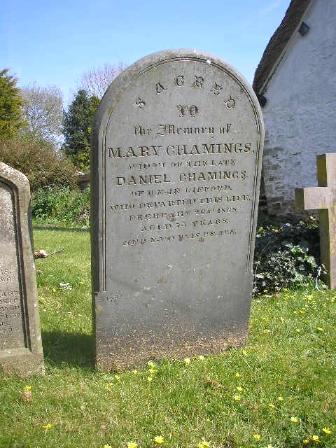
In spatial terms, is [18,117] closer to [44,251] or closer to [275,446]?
[44,251]

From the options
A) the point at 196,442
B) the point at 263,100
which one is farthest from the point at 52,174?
Result: the point at 196,442

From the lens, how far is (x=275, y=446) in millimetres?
3109

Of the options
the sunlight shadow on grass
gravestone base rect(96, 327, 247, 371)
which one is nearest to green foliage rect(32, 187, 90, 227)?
the sunlight shadow on grass

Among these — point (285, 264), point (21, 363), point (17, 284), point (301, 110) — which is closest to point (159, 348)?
point (21, 363)

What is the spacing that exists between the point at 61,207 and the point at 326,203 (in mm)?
11063

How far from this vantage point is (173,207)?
419 cm

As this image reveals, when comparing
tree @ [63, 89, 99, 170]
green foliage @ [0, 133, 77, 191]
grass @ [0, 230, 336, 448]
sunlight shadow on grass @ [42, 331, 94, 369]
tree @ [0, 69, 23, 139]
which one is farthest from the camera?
tree @ [63, 89, 99, 170]

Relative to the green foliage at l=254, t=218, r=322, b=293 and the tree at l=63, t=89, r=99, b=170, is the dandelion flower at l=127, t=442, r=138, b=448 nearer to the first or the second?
the green foliage at l=254, t=218, r=322, b=293

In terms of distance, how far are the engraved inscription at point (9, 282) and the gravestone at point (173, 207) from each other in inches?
23.5

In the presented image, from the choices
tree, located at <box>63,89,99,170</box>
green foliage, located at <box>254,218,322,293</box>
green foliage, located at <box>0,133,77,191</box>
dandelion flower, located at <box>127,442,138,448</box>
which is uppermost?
tree, located at <box>63,89,99,170</box>

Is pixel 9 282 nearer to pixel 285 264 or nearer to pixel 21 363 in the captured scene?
pixel 21 363

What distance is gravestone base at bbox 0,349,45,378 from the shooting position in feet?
13.1

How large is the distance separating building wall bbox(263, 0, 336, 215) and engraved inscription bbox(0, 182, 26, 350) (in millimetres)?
9819

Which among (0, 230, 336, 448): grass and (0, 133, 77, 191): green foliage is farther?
(0, 133, 77, 191): green foliage
